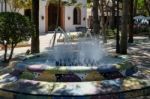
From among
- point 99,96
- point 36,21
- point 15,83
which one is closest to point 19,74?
point 15,83

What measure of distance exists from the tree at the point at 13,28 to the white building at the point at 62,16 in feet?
76.5

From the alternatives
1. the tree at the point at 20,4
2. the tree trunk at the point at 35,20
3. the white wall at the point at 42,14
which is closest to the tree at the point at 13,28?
the tree trunk at the point at 35,20

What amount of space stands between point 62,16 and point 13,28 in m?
28.7

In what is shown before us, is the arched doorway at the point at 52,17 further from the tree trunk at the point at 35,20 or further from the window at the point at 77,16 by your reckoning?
the tree trunk at the point at 35,20

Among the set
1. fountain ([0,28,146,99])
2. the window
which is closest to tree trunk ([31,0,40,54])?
fountain ([0,28,146,99])

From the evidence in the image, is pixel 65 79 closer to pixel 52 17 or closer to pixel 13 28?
pixel 13 28

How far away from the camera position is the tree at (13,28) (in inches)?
537

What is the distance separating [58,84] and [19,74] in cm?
126

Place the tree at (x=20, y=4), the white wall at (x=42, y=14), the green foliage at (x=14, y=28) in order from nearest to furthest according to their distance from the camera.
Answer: the green foliage at (x=14, y=28), the tree at (x=20, y=4), the white wall at (x=42, y=14)

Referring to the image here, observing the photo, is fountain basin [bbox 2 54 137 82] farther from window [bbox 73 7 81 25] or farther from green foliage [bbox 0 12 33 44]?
window [bbox 73 7 81 25]

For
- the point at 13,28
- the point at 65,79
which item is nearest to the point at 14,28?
the point at 13,28

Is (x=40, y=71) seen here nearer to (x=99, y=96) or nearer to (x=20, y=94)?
(x=20, y=94)

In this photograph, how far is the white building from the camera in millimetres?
39572

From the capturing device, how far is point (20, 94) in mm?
8539
